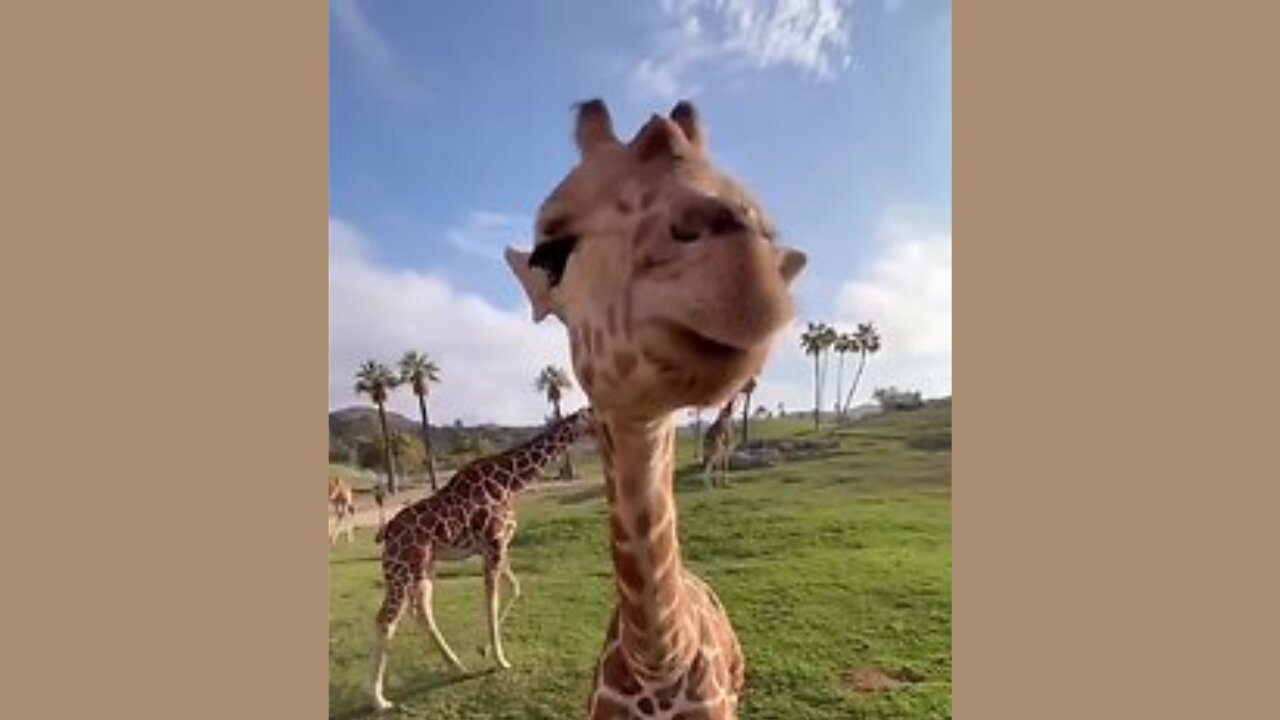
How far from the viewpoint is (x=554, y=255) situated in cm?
163

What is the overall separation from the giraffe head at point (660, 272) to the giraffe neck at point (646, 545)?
0.15 m

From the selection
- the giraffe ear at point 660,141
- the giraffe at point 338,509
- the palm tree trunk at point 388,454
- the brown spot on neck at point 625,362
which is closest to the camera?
the brown spot on neck at point 625,362

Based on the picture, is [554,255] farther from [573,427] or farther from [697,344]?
[573,427]

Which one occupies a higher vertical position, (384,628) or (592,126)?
Answer: (592,126)

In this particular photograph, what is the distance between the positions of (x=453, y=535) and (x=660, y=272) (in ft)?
20.7

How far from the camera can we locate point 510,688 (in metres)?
7.21

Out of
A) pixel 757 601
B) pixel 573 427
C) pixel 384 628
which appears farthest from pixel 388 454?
pixel 573 427

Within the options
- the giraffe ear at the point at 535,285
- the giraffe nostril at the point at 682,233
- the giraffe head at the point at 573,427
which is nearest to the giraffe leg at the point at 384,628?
the giraffe head at the point at 573,427

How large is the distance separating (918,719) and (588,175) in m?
→ 6.33

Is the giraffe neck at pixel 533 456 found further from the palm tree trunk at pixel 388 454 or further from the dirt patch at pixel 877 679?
the palm tree trunk at pixel 388 454

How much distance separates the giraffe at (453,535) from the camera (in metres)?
7.22

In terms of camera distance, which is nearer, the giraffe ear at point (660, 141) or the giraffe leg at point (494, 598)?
the giraffe ear at point (660, 141)

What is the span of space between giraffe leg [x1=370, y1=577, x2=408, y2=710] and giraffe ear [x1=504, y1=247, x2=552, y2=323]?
576 cm

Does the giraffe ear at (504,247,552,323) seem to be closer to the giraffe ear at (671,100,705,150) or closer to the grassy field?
the giraffe ear at (671,100,705,150)
